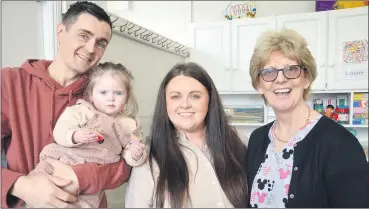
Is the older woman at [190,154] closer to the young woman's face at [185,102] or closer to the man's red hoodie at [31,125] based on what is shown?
the young woman's face at [185,102]

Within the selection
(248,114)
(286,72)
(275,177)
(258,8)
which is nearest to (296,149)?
(275,177)

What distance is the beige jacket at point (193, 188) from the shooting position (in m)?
0.81

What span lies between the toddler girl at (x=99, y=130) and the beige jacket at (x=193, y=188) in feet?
0.17

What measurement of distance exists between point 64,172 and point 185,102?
1.34 ft

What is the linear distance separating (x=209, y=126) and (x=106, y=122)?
0.37 m

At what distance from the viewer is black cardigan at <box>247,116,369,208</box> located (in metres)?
0.69

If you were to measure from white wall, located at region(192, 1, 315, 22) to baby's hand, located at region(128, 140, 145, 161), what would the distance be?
2.26 m

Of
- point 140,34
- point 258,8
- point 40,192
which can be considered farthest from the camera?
point 258,8

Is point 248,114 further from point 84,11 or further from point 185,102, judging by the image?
point 84,11

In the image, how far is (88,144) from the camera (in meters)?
0.79

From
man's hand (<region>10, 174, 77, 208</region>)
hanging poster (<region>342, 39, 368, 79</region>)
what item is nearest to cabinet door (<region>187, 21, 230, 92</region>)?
hanging poster (<region>342, 39, 368, 79</region>)

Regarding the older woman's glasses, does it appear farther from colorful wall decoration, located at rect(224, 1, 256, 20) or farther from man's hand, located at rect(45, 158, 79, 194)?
colorful wall decoration, located at rect(224, 1, 256, 20)

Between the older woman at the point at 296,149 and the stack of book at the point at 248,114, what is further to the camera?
the stack of book at the point at 248,114

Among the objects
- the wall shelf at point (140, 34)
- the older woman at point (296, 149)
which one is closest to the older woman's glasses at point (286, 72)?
the older woman at point (296, 149)
